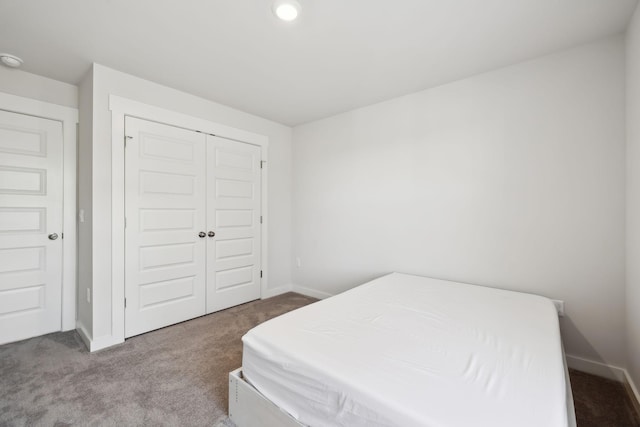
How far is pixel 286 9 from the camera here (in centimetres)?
163

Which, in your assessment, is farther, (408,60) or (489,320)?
(408,60)

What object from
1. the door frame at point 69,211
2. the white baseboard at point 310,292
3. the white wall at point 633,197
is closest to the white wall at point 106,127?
the door frame at point 69,211

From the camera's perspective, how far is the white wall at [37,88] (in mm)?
2336

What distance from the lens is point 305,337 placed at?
1.41 meters

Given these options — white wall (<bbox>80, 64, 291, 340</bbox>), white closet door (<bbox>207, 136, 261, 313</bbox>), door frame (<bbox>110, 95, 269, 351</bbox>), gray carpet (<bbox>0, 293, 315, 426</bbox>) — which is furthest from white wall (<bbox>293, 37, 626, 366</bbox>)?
door frame (<bbox>110, 95, 269, 351</bbox>)

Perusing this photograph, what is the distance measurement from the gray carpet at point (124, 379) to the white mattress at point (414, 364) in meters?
0.62

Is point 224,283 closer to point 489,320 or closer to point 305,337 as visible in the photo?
point 305,337

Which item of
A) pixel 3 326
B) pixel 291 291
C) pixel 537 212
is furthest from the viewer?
pixel 291 291

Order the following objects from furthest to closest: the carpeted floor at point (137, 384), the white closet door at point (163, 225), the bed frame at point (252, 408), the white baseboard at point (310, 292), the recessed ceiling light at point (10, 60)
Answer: the white baseboard at point (310, 292), the white closet door at point (163, 225), the recessed ceiling light at point (10, 60), the carpeted floor at point (137, 384), the bed frame at point (252, 408)

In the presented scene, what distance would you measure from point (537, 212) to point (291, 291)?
305cm

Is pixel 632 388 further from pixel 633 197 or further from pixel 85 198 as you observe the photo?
pixel 85 198

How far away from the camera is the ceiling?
5.46 feet

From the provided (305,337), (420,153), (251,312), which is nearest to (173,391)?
(305,337)

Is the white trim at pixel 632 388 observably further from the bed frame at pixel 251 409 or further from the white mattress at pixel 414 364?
the bed frame at pixel 251 409
